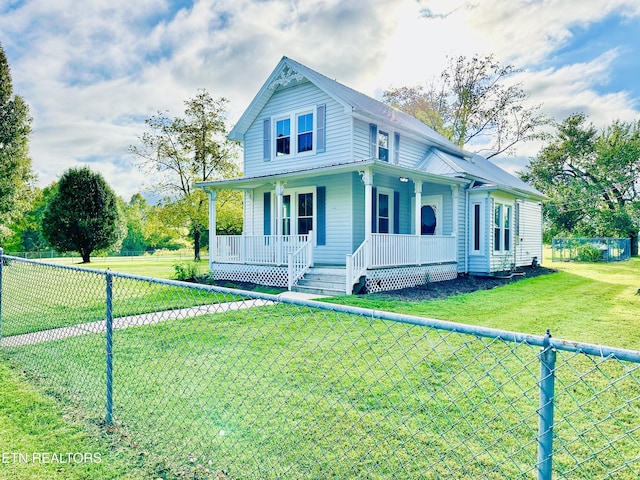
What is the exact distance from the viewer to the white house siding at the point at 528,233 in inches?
734

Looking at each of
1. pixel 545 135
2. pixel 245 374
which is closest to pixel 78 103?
pixel 245 374

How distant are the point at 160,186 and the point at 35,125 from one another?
30.9 ft

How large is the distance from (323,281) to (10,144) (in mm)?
27005

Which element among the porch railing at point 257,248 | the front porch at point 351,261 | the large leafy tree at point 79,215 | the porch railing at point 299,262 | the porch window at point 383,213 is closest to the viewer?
the front porch at point 351,261

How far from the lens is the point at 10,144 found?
2709 centimetres

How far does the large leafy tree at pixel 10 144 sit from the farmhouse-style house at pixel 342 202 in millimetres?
20055

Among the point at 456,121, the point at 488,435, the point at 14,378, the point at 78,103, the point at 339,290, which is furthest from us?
the point at 456,121

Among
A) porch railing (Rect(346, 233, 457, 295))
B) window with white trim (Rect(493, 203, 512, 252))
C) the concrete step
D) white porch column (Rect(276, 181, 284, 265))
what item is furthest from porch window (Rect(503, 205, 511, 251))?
white porch column (Rect(276, 181, 284, 265))

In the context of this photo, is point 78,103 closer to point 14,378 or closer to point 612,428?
point 14,378

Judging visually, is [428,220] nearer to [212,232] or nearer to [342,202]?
[342,202]

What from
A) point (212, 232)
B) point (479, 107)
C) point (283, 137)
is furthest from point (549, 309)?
point (479, 107)

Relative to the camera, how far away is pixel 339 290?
10898 mm

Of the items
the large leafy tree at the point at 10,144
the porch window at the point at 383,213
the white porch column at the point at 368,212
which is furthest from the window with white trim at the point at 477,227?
the large leafy tree at the point at 10,144

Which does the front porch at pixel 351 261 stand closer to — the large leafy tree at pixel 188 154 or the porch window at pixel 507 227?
the porch window at pixel 507 227
